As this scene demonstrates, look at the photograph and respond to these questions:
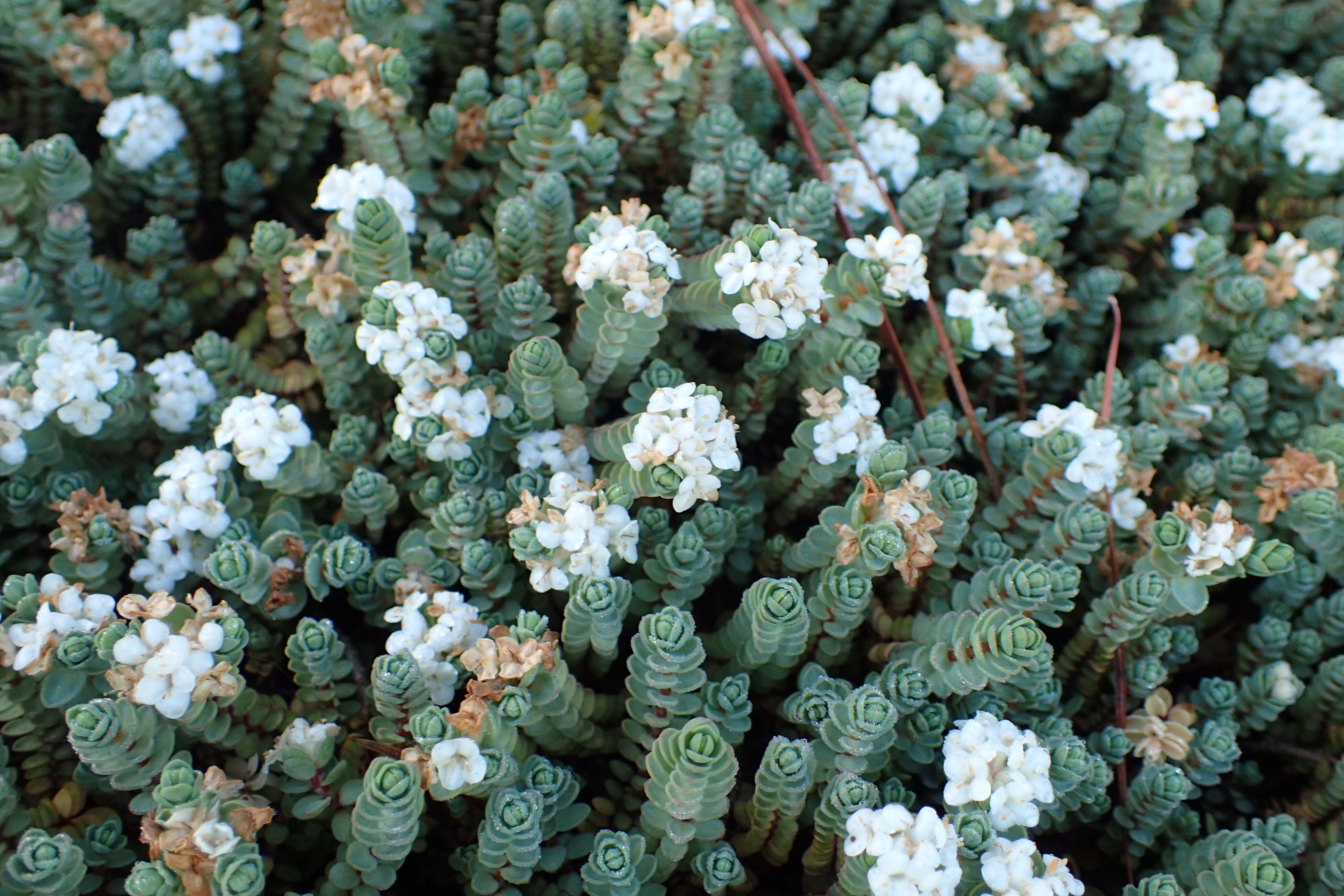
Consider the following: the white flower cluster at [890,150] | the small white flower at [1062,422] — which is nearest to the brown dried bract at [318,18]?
the white flower cluster at [890,150]

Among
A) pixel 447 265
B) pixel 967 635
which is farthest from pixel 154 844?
pixel 967 635

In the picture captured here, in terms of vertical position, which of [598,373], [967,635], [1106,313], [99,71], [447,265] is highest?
[99,71]

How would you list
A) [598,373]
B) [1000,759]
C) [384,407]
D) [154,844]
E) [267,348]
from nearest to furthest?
[154,844] → [1000,759] → [598,373] → [384,407] → [267,348]

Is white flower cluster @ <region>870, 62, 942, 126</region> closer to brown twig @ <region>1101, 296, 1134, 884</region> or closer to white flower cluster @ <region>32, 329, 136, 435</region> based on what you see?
brown twig @ <region>1101, 296, 1134, 884</region>

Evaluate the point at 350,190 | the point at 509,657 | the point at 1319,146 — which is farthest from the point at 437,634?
the point at 1319,146

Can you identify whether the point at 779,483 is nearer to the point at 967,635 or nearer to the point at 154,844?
the point at 967,635

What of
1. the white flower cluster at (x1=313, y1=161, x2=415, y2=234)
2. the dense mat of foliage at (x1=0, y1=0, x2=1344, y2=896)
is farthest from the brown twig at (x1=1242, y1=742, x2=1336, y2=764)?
the white flower cluster at (x1=313, y1=161, x2=415, y2=234)

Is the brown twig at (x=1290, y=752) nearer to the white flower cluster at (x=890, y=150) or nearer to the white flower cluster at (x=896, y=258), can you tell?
the white flower cluster at (x=896, y=258)
